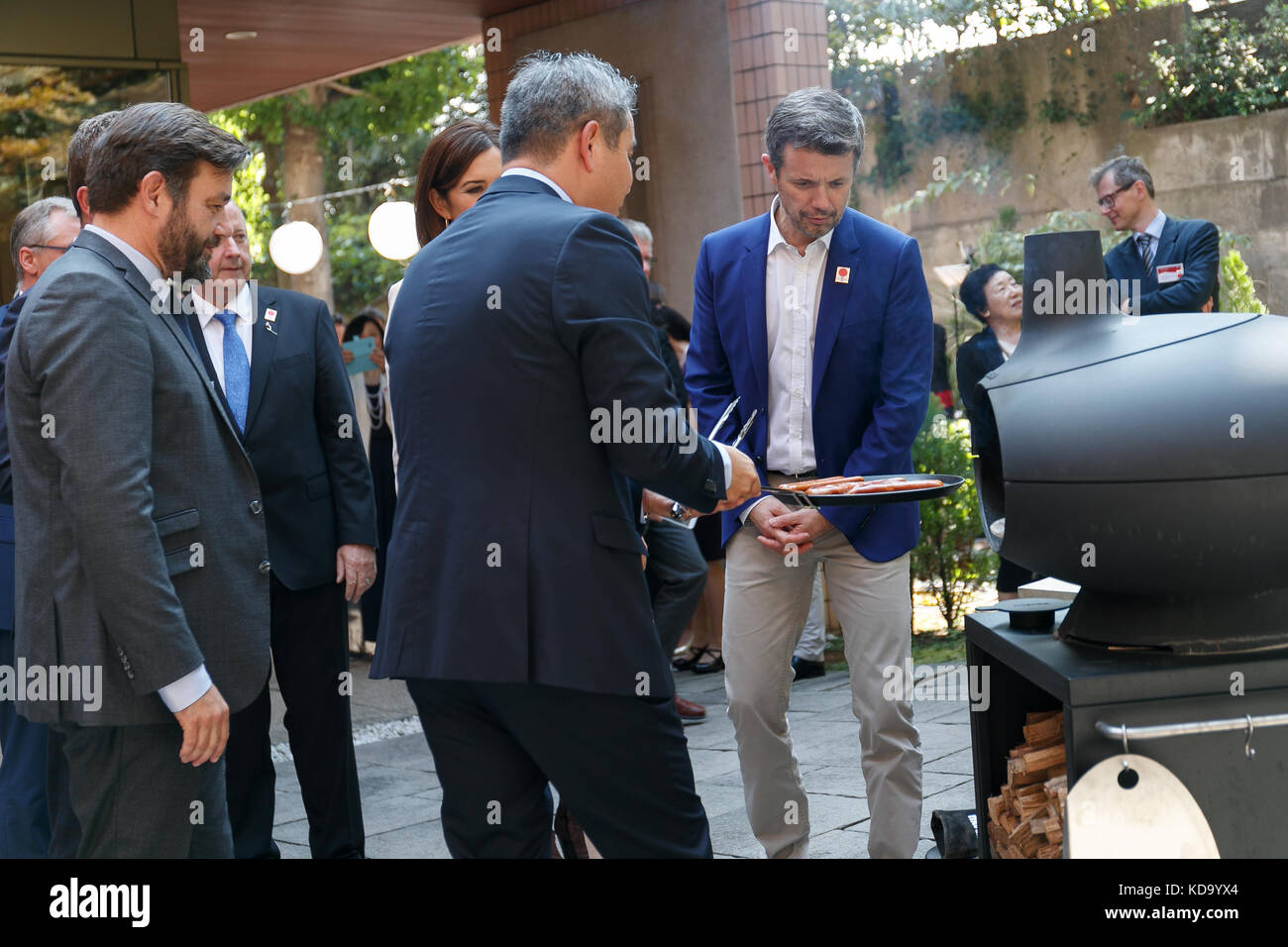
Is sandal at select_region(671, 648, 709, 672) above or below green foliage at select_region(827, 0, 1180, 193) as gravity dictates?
below

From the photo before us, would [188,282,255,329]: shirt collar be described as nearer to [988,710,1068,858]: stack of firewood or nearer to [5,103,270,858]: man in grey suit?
[5,103,270,858]: man in grey suit

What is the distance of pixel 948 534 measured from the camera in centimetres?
738

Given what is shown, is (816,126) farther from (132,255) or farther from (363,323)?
(363,323)

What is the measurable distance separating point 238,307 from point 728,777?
8.03ft

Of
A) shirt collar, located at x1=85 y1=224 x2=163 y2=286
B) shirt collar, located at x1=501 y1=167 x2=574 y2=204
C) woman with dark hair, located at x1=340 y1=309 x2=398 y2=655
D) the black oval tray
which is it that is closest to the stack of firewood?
the black oval tray

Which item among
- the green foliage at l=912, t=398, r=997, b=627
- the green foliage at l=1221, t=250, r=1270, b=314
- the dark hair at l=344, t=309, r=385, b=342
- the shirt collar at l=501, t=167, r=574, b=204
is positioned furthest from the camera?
the dark hair at l=344, t=309, r=385, b=342

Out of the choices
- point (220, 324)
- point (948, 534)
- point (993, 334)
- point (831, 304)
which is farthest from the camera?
point (948, 534)

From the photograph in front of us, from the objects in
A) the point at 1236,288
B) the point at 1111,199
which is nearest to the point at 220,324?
the point at 1111,199

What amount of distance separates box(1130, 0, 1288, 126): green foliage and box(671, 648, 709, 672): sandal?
4756 mm

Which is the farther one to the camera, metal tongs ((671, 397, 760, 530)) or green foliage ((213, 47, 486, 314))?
green foliage ((213, 47, 486, 314))

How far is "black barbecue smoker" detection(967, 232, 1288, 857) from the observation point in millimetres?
2127

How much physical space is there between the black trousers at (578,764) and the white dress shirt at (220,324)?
1.64 meters

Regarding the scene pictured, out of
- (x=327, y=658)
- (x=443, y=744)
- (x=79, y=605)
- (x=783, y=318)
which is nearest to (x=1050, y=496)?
(x=443, y=744)
